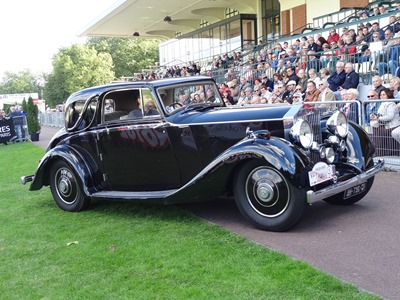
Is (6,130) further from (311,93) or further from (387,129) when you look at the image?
(387,129)

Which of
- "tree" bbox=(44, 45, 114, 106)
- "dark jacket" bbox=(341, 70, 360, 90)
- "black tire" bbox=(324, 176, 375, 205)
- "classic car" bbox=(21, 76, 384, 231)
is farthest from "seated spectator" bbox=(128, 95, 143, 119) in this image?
"tree" bbox=(44, 45, 114, 106)

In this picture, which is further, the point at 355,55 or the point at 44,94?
the point at 44,94

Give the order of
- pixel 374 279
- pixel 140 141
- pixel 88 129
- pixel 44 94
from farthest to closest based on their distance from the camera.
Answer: pixel 44 94 → pixel 88 129 → pixel 140 141 → pixel 374 279

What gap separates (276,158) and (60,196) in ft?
12.3

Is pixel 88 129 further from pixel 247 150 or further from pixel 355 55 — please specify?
pixel 355 55

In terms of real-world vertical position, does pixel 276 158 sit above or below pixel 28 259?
above

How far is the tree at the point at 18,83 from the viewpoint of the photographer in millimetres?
119000

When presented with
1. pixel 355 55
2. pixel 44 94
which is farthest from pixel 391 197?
pixel 44 94

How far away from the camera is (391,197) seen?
6.58 m

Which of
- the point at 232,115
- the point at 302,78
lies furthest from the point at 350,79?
Result: the point at 232,115

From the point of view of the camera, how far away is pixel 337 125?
595cm

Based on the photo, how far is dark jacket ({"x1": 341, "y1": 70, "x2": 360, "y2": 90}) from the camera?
1159cm

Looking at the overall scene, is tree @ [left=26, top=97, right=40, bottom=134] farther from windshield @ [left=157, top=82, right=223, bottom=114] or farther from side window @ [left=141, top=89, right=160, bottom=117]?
side window @ [left=141, top=89, right=160, bottom=117]

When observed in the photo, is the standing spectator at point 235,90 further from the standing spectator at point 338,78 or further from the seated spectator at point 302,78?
the standing spectator at point 338,78
